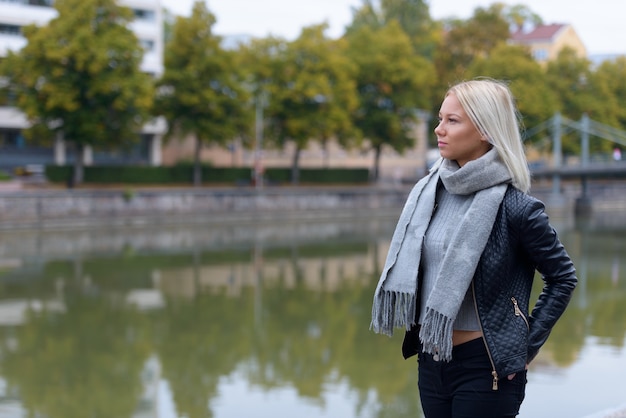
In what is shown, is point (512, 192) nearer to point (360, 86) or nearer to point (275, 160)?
point (360, 86)

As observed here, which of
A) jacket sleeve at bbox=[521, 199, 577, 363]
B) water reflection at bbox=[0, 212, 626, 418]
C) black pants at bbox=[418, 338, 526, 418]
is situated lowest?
water reflection at bbox=[0, 212, 626, 418]

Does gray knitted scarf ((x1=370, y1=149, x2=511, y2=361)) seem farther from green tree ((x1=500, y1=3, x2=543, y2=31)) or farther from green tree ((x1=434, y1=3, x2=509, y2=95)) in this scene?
green tree ((x1=500, y1=3, x2=543, y2=31))

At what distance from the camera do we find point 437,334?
8.92 ft

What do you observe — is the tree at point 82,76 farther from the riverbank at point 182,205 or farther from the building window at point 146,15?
the building window at point 146,15

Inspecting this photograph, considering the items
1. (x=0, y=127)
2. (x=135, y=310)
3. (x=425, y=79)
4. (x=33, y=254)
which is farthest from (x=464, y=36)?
(x=135, y=310)

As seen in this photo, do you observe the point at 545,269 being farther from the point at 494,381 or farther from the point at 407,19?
the point at 407,19

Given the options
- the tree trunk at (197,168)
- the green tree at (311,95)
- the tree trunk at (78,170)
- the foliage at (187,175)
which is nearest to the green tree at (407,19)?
the foliage at (187,175)

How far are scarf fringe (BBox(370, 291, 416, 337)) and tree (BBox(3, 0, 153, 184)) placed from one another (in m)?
34.5

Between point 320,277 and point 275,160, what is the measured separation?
122 ft

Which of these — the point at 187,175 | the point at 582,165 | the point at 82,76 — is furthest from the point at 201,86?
the point at 582,165

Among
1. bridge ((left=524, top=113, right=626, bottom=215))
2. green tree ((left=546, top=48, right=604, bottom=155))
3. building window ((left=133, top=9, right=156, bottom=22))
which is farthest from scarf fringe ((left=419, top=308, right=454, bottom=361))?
green tree ((left=546, top=48, right=604, bottom=155))

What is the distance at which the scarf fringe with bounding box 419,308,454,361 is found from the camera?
270 cm

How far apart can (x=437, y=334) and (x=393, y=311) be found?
0.78 ft

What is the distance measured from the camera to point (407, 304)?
9.39 ft
